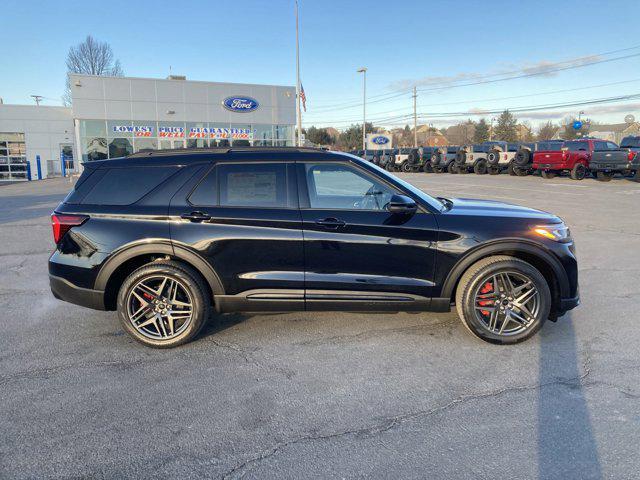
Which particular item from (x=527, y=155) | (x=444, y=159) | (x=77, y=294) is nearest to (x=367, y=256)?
(x=77, y=294)

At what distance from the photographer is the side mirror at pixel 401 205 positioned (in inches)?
146

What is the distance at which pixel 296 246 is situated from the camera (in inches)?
150

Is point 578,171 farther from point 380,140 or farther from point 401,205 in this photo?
point 380,140

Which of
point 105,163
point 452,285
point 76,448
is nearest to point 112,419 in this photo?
point 76,448

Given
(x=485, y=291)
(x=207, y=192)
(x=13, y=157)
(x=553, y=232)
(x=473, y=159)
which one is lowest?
(x=485, y=291)

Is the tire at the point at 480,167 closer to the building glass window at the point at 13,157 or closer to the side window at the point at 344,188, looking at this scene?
the side window at the point at 344,188

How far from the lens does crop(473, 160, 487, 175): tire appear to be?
28156mm

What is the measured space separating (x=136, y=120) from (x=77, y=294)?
30.6 metres

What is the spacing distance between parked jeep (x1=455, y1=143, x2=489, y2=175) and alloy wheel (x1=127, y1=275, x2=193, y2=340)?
2731cm

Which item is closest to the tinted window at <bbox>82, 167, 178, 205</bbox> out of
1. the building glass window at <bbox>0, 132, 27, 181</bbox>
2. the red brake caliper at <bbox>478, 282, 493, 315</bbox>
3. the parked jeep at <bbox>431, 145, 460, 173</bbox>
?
the red brake caliper at <bbox>478, 282, 493, 315</bbox>

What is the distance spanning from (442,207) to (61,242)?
11.3 feet

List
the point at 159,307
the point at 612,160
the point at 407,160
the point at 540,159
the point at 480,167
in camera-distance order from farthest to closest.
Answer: the point at 407,160 < the point at 480,167 < the point at 540,159 < the point at 612,160 < the point at 159,307

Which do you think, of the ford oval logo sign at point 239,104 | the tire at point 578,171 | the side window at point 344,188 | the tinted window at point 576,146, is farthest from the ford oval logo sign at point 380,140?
the side window at point 344,188

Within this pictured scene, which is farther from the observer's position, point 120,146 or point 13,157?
point 13,157
